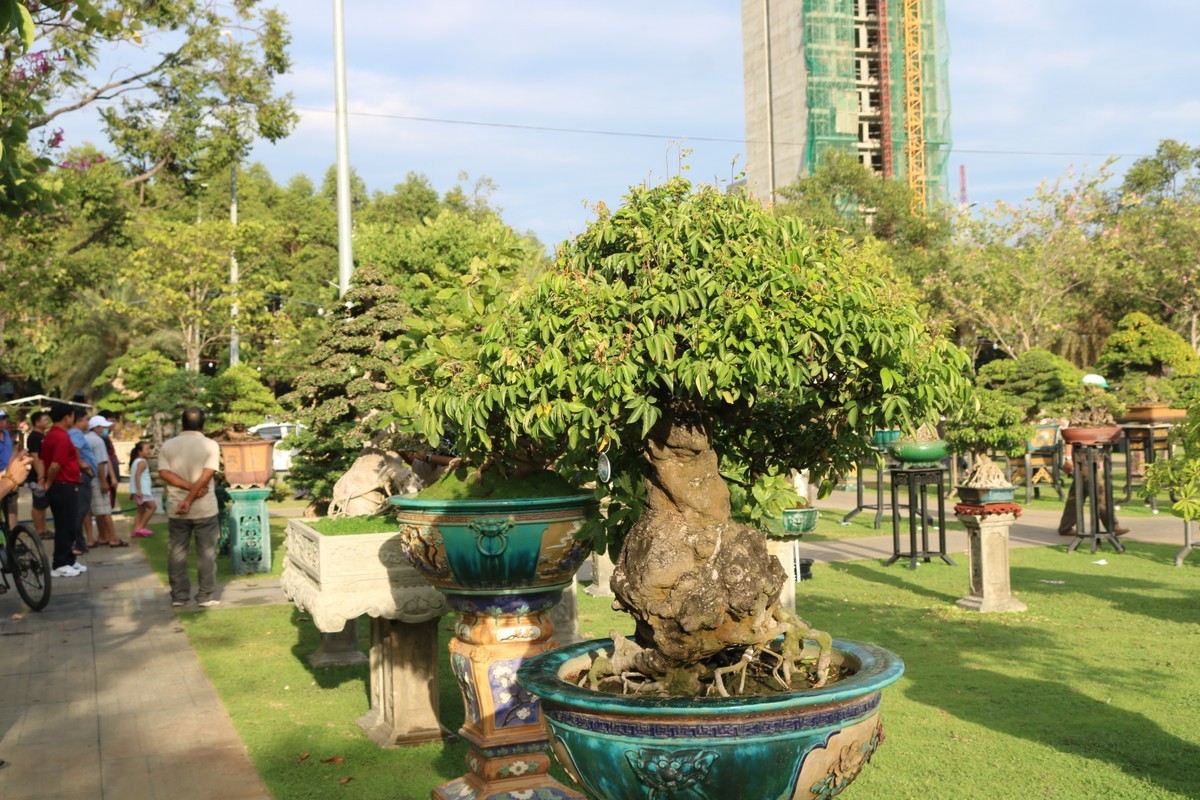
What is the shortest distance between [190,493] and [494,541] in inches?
241

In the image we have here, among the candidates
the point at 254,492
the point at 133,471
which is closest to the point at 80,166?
the point at 133,471

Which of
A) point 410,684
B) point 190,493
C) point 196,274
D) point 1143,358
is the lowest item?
point 410,684

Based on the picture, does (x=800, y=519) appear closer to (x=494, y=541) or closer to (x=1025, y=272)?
(x=494, y=541)

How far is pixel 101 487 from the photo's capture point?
50.3 ft

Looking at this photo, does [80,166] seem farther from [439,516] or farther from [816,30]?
[816,30]

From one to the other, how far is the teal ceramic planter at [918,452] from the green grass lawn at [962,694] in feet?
6.25

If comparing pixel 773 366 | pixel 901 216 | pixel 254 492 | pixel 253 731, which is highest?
pixel 901 216

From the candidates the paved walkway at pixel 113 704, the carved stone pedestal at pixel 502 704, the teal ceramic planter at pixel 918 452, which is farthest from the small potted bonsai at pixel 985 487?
the paved walkway at pixel 113 704

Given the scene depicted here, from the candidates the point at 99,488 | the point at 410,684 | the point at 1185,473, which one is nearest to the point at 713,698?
the point at 1185,473

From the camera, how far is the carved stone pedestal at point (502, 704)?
4898mm

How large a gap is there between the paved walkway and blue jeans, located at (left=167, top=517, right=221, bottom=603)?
25 cm

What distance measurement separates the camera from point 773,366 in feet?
10.2

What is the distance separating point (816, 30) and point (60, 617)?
174ft

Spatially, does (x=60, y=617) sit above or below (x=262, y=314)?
below
